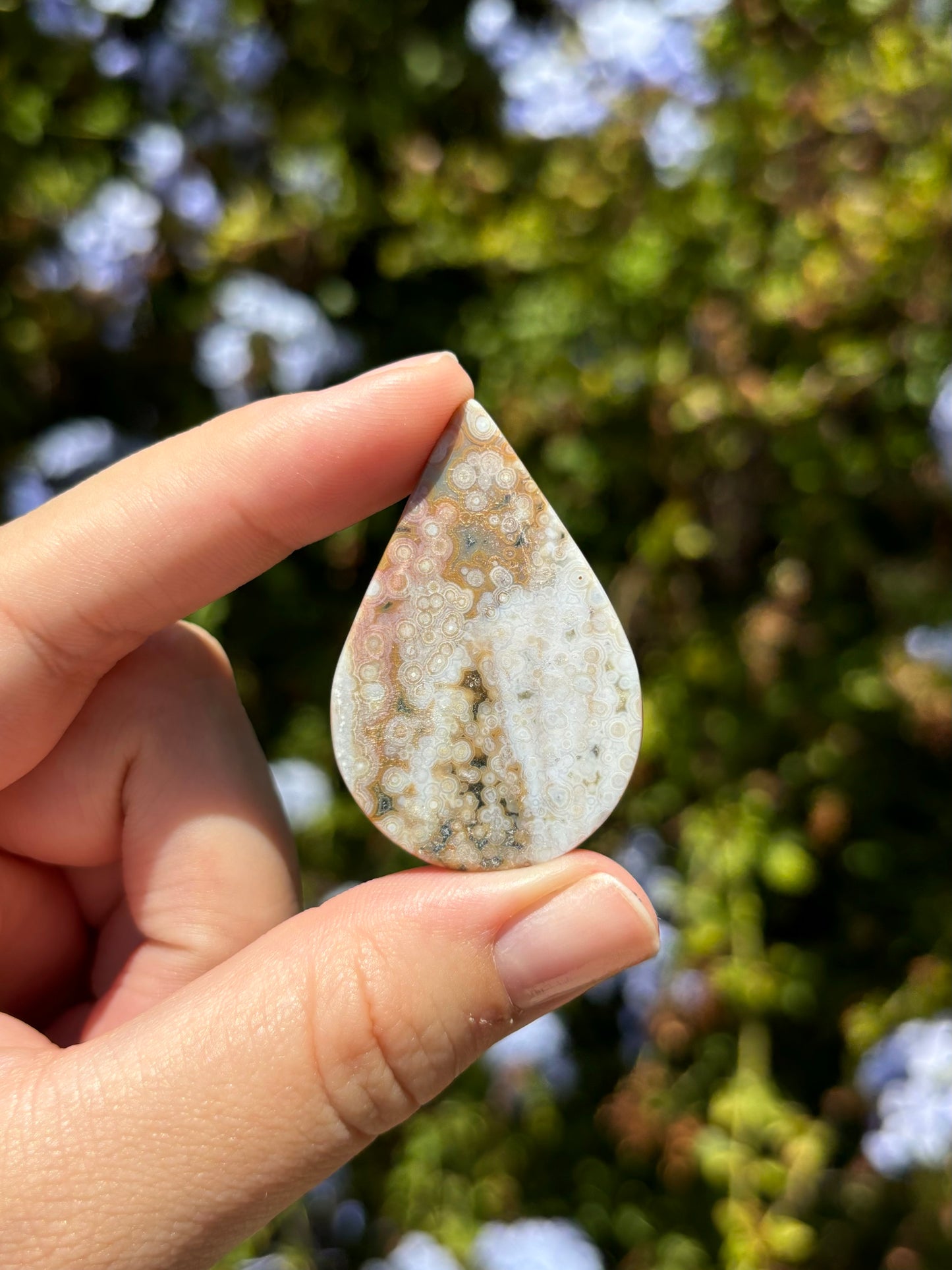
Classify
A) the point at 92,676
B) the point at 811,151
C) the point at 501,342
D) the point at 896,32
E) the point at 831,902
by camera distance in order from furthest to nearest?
1. the point at 831,902
2. the point at 501,342
3. the point at 811,151
4. the point at 896,32
5. the point at 92,676

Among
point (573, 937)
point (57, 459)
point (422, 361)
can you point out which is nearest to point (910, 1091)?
point (573, 937)

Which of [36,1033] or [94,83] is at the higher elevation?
[94,83]

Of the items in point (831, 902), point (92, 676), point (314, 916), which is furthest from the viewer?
point (831, 902)

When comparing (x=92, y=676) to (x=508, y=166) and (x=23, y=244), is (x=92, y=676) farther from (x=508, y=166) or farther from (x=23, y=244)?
(x=508, y=166)

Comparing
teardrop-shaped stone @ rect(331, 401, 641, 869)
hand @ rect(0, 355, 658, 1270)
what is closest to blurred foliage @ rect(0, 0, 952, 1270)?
hand @ rect(0, 355, 658, 1270)

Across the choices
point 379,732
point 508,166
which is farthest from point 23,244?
point 379,732

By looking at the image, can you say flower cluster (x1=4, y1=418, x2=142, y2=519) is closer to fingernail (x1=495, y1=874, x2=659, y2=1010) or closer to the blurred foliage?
the blurred foliage

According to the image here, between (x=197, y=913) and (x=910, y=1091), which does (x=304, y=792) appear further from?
(x=910, y=1091)
